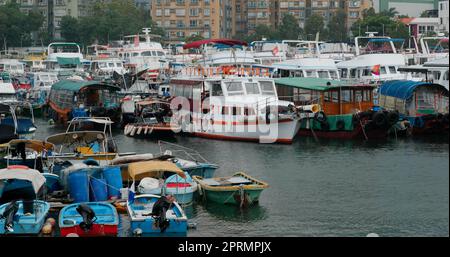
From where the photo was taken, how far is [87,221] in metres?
12.2

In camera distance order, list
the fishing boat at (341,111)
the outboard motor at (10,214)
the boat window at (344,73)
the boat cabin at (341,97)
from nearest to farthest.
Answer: the outboard motor at (10,214), the fishing boat at (341,111), the boat cabin at (341,97), the boat window at (344,73)

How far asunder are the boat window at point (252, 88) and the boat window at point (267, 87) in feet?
0.81

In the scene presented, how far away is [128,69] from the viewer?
151 ft

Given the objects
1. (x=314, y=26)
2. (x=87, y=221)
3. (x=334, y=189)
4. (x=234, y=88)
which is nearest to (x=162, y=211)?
(x=87, y=221)

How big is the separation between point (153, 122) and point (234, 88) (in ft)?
11.3

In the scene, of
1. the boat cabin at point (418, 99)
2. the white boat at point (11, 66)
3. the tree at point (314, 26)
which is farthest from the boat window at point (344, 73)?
the tree at point (314, 26)

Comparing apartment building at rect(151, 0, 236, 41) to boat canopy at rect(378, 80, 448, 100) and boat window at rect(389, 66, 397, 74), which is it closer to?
boat window at rect(389, 66, 397, 74)

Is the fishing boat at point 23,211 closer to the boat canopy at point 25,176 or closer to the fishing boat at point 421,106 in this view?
the boat canopy at point 25,176

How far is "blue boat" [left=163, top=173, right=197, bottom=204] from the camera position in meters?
14.8

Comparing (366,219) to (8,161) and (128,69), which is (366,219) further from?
(128,69)

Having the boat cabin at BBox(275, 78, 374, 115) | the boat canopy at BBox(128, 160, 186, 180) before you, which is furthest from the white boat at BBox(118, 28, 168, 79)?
the boat canopy at BBox(128, 160, 186, 180)

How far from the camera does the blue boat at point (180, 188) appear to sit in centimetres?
1483
